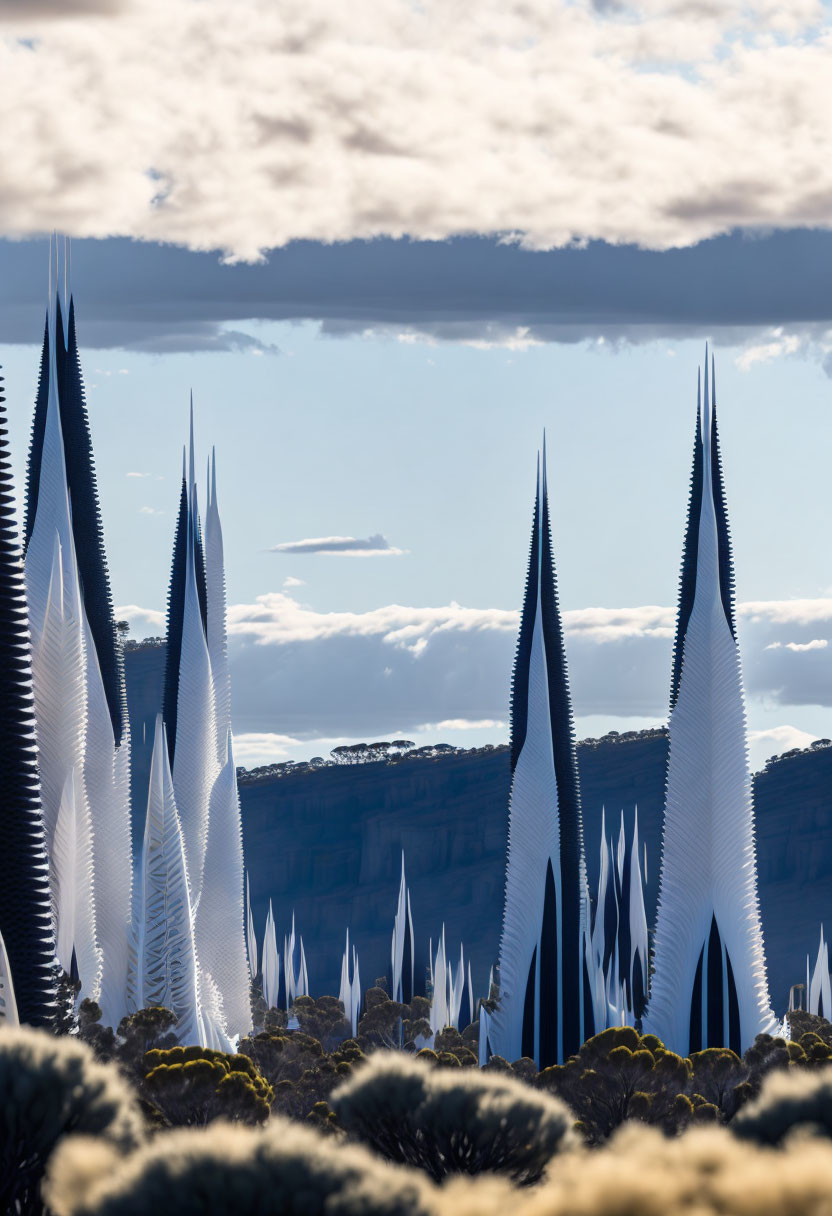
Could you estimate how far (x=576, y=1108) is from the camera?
2452 cm

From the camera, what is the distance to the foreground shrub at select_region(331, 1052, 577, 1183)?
36.0ft

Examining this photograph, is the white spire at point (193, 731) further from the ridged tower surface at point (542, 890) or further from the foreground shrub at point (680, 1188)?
the foreground shrub at point (680, 1188)

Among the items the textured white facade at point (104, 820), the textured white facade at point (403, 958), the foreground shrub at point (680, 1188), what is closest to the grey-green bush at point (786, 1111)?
the foreground shrub at point (680, 1188)

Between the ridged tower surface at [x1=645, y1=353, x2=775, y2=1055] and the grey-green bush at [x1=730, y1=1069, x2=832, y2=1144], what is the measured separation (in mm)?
24819

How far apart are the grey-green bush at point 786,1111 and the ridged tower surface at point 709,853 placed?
24819 millimetres

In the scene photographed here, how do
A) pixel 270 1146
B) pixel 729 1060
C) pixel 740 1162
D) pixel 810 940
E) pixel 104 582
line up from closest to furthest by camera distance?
A: pixel 740 1162 → pixel 270 1146 → pixel 729 1060 → pixel 104 582 → pixel 810 940

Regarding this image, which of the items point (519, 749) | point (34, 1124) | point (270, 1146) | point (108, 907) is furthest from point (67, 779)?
point (270, 1146)

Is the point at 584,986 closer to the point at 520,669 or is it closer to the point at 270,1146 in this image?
the point at 520,669

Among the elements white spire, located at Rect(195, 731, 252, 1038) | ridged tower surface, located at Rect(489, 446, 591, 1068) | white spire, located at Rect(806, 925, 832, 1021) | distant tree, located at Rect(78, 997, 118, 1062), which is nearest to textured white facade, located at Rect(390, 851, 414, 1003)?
white spire, located at Rect(806, 925, 832, 1021)

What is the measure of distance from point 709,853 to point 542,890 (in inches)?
163

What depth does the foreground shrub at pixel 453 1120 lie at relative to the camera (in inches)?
432

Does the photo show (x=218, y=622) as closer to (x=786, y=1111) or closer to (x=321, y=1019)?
(x=321, y=1019)

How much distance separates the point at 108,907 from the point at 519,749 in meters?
10.1

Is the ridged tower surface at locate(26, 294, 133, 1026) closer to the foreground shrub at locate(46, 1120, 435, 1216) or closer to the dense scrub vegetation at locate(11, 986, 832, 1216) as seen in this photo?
the dense scrub vegetation at locate(11, 986, 832, 1216)
